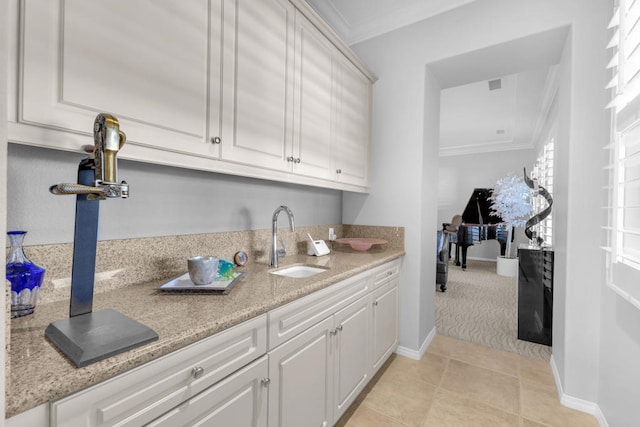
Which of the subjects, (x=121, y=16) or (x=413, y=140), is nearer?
(x=121, y=16)

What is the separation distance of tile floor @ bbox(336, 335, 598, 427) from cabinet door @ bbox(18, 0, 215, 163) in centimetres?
181

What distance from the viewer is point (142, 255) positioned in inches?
52.1

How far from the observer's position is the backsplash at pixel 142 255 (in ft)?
3.46

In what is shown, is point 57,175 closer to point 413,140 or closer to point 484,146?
point 413,140

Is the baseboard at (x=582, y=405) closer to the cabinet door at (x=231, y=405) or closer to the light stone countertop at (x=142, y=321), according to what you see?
the light stone countertop at (x=142, y=321)

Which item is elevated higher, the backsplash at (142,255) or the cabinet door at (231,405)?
the backsplash at (142,255)

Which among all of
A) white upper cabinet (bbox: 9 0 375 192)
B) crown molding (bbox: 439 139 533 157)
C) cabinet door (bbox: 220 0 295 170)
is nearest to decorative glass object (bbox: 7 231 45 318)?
white upper cabinet (bbox: 9 0 375 192)

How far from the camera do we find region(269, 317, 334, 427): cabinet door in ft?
3.80

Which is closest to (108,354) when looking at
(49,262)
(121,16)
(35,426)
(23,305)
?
(35,426)

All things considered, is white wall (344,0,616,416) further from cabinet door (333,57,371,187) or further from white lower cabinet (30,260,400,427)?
white lower cabinet (30,260,400,427)

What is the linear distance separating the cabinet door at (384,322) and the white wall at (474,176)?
563 centimetres

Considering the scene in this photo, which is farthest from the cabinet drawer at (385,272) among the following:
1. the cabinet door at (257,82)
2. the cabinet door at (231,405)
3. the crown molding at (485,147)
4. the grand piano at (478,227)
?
the crown molding at (485,147)

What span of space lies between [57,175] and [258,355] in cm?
99

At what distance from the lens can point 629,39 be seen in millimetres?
1368
